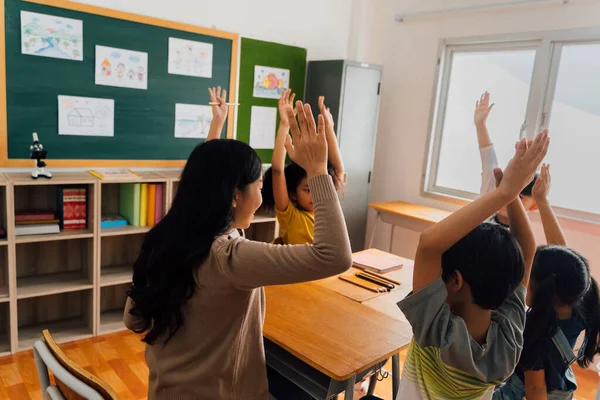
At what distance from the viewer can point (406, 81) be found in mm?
4430

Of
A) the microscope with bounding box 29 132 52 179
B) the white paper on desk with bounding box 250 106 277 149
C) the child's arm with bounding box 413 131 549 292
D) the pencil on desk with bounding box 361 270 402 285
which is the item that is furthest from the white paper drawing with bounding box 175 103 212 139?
the child's arm with bounding box 413 131 549 292

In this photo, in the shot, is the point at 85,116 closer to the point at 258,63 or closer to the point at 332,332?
the point at 258,63

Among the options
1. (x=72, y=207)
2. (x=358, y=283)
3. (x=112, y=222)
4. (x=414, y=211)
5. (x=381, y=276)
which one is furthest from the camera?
(x=414, y=211)

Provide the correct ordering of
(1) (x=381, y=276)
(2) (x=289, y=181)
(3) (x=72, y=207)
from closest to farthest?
(1) (x=381, y=276), (2) (x=289, y=181), (3) (x=72, y=207)

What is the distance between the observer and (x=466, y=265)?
3.67ft

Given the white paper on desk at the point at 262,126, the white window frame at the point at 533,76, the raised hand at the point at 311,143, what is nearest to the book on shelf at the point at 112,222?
the white paper on desk at the point at 262,126

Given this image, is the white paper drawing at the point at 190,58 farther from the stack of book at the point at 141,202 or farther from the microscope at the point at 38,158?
the microscope at the point at 38,158

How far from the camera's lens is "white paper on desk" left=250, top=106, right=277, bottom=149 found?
4.07 metres

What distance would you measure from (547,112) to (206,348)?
3295 mm

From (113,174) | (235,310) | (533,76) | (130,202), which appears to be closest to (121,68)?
(113,174)

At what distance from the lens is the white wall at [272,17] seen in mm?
3408

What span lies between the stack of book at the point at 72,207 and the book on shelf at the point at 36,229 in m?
0.10

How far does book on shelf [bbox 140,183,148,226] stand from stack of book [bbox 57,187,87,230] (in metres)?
0.36

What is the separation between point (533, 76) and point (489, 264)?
304cm
